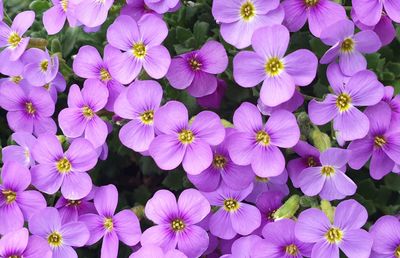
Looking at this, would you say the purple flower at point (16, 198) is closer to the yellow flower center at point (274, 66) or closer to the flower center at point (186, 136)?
the flower center at point (186, 136)

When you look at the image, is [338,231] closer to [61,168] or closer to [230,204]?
[230,204]

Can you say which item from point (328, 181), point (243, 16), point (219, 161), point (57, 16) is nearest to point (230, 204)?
point (219, 161)

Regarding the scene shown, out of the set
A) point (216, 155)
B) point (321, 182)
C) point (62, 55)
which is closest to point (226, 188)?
point (216, 155)

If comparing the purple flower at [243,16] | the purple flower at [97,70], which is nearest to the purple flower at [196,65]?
the purple flower at [243,16]

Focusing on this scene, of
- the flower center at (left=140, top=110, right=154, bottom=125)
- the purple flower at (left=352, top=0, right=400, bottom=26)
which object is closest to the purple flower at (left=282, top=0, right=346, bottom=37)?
the purple flower at (left=352, top=0, right=400, bottom=26)

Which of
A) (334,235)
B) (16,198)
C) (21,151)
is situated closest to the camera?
(334,235)

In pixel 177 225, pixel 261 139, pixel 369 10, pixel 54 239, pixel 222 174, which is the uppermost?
pixel 369 10
